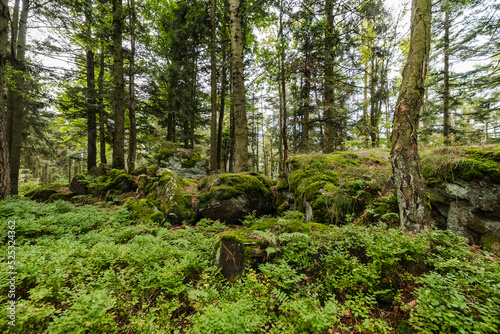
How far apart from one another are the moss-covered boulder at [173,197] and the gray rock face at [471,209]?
21.8ft

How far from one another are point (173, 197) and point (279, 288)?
519 centimetres

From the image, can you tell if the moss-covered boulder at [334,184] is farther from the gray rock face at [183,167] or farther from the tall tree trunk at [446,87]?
the tall tree trunk at [446,87]

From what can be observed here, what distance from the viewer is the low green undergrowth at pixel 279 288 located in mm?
1871

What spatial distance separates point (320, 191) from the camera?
4988mm

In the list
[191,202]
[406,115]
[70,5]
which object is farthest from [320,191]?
[70,5]

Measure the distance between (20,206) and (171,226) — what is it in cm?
438

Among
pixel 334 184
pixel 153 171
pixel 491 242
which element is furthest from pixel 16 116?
pixel 491 242

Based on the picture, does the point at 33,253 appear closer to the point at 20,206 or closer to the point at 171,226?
the point at 171,226

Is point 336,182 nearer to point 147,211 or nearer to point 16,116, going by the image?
point 147,211

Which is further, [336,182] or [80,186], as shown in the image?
[80,186]

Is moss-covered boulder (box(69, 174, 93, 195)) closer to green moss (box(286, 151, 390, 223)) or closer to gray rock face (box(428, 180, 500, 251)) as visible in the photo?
green moss (box(286, 151, 390, 223))

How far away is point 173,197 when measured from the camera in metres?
6.65

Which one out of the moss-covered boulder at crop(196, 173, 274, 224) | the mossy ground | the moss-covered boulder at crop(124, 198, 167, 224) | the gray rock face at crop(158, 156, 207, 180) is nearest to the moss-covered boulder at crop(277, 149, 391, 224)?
the moss-covered boulder at crop(196, 173, 274, 224)

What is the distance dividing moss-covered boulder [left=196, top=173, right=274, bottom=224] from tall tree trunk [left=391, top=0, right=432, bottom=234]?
12.9ft
